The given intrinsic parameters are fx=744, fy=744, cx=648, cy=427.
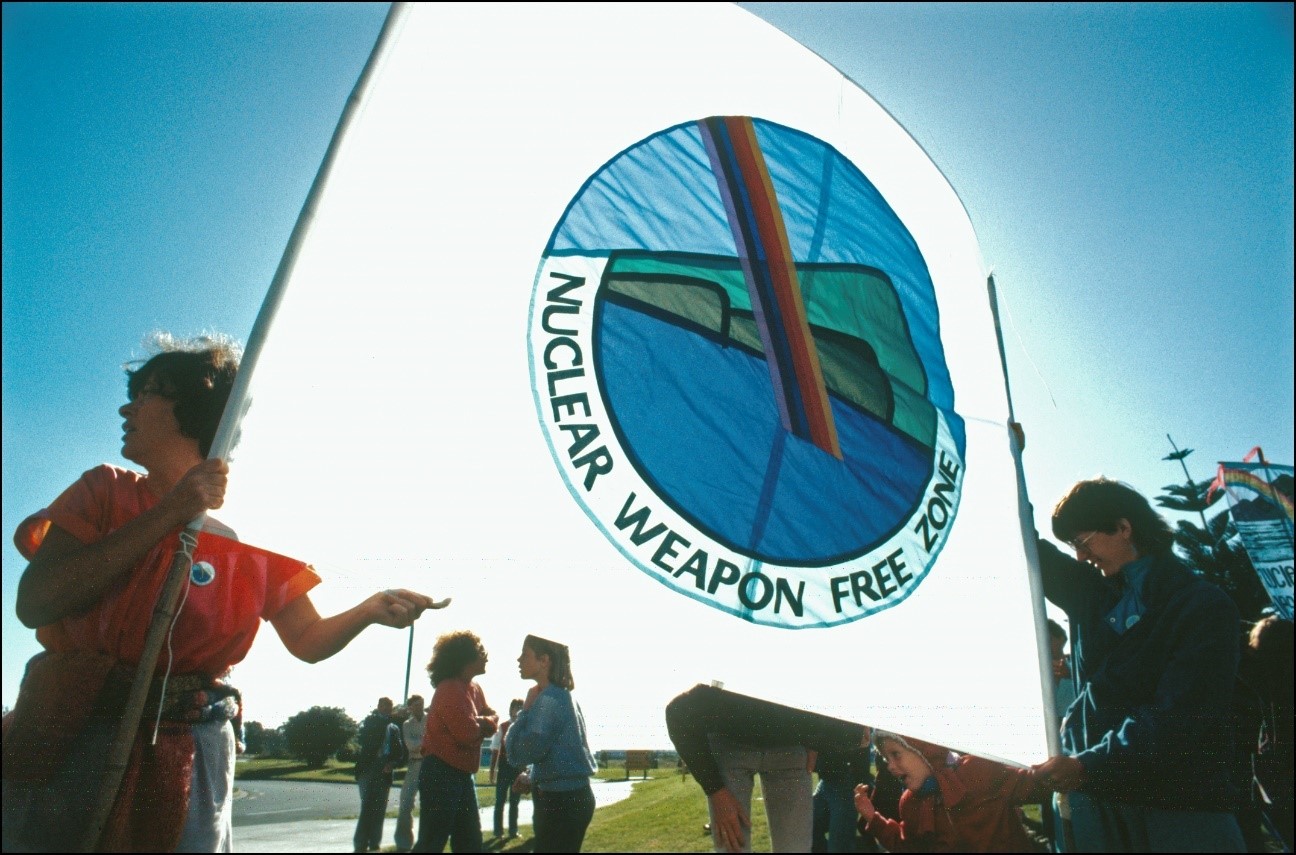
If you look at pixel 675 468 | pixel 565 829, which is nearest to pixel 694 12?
pixel 675 468

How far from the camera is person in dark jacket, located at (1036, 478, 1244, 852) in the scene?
6.61 feet

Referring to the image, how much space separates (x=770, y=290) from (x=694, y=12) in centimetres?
91

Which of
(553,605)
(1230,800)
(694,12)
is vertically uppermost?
(694,12)

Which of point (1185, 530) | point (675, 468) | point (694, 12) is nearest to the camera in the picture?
point (675, 468)

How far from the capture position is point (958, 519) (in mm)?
2561

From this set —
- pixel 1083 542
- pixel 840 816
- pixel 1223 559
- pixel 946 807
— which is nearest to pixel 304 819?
pixel 840 816

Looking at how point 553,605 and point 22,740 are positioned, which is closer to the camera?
point 22,740

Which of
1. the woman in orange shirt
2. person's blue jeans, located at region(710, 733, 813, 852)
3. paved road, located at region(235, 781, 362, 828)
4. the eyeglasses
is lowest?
paved road, located at region(235, 781, 362, 828)

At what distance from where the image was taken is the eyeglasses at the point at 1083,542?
2613 mm

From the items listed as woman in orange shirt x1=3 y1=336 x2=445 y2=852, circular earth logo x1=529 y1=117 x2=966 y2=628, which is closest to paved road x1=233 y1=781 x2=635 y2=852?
woman in orange shirt x1=3 y1=336 x2=445 y2=852

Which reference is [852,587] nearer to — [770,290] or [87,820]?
[770,290]

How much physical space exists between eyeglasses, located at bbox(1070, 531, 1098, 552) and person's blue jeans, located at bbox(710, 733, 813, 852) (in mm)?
1247

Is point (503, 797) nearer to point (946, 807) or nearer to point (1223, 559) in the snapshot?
point (946, 807)

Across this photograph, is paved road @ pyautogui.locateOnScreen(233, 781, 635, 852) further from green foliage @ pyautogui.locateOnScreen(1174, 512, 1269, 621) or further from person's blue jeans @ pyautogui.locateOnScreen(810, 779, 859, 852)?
green foliage @ pyautogui.locateOnScreen(1174, 512, 1269, 621)
